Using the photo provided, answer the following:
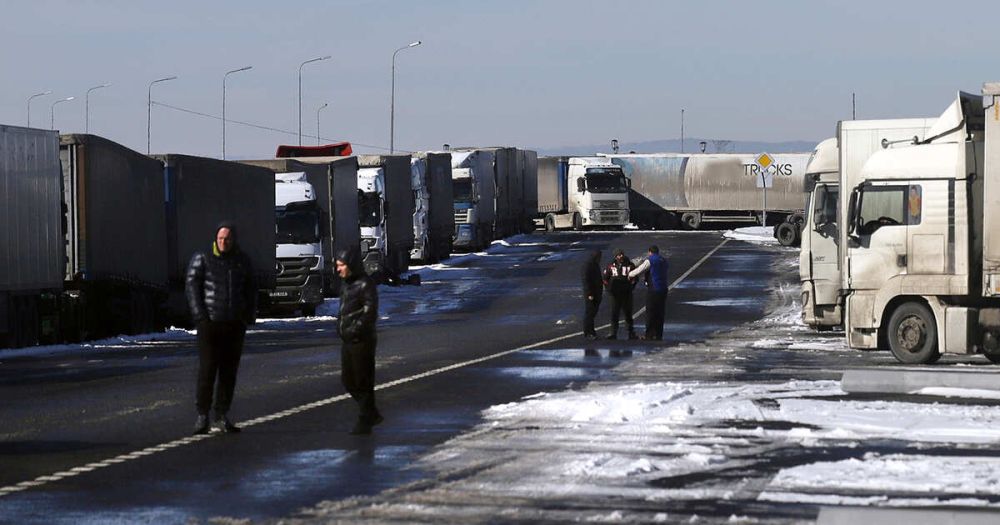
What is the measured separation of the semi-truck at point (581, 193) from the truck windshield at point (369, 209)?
107 feet

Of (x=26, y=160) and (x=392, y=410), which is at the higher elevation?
(x=26, y=160)

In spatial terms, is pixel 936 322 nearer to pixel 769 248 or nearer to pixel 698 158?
pixel 769 248

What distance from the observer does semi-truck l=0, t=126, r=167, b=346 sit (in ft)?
93.9

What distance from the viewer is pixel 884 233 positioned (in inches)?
966

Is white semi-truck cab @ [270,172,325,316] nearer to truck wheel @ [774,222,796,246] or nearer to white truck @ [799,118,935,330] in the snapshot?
white truck @ [799,118,935,330]

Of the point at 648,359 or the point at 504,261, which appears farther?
the point at 504,261

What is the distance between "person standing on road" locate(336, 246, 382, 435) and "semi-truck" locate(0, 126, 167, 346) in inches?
550

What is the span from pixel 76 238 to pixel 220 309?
16.1m

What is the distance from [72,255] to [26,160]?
7.88ft

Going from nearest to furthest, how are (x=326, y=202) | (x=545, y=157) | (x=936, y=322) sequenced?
(x=936, y=322), (x=326, y=202), (x=545, y=157)

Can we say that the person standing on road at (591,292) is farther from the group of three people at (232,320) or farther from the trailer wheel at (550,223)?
the trailer wheel at (550,223)

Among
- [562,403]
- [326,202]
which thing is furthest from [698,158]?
[562,403]

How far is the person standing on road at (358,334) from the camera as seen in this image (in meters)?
15.6

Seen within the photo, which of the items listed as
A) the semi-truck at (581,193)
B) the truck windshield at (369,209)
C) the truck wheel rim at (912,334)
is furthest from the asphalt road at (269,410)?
the semi-truck at (581,193)
